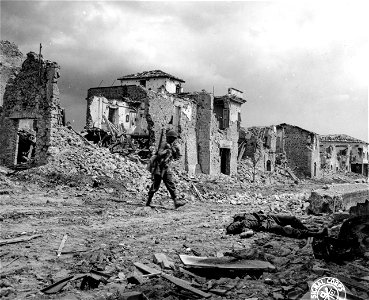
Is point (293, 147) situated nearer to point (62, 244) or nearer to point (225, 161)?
point (225, 161)

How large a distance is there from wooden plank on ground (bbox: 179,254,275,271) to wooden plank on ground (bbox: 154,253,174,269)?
195 mm

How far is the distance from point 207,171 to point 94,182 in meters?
12.0

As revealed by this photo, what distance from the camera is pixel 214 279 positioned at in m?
3.71

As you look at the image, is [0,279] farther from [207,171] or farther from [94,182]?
[207,171]

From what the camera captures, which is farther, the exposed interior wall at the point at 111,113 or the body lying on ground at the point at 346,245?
the exposed interior wall at the point at 111,113

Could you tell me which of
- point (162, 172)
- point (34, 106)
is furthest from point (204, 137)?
point (162, 172)

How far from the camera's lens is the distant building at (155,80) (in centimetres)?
3909

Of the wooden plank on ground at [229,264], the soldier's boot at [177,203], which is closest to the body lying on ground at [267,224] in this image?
the wooden plank on ground at [229,264]

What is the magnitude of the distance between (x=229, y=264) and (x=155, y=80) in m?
37.0

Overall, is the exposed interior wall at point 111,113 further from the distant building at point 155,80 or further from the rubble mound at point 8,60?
the distant building at point 155,80

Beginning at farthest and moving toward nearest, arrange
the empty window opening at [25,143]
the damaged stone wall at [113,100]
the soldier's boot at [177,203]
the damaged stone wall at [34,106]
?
the damaged stone wall at [113,100] < the empty window opening at [25,143] < the damaged stone wall at [34,106] < the soldier's boot at [177,203]

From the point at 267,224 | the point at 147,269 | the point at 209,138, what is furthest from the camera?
the point at 209,138

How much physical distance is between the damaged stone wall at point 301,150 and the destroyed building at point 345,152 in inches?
382

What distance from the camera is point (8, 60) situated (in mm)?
26250
